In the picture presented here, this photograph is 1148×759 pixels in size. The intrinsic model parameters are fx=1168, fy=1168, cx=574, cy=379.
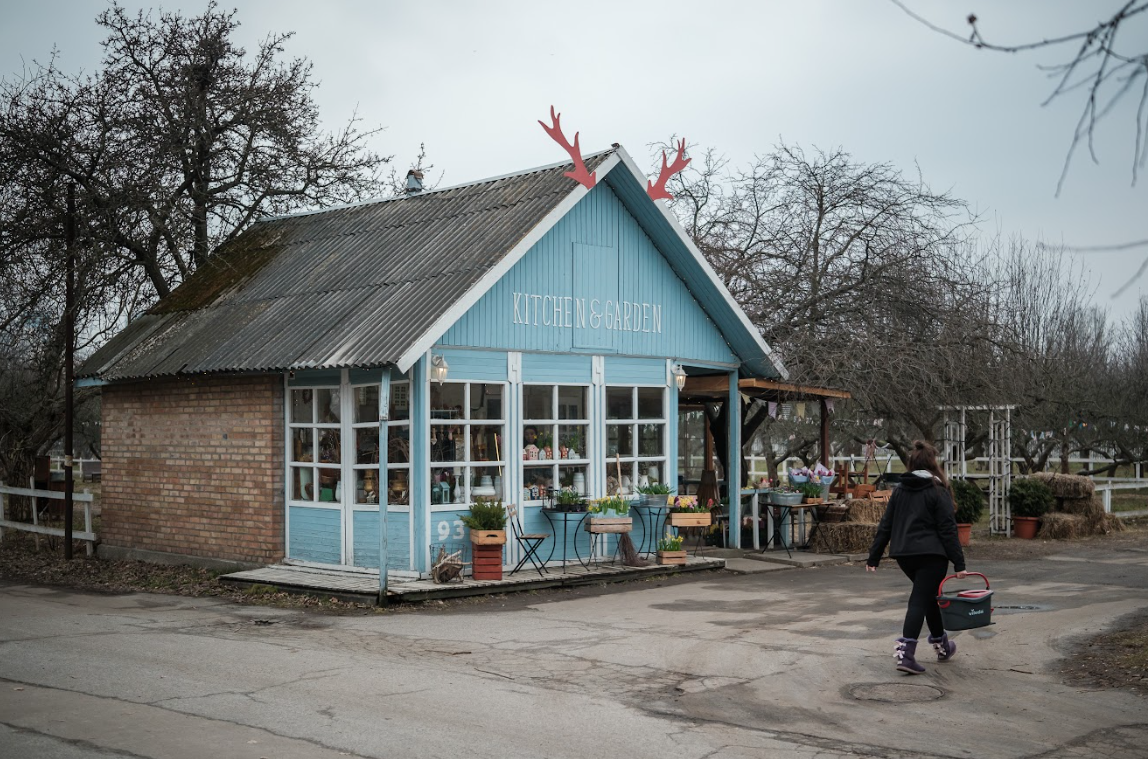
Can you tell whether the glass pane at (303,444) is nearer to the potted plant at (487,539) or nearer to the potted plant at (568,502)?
the potted plant at (487,539)

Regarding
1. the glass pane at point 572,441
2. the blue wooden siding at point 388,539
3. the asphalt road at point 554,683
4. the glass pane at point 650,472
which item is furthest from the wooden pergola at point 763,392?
the blue wooden siding at point 388,539

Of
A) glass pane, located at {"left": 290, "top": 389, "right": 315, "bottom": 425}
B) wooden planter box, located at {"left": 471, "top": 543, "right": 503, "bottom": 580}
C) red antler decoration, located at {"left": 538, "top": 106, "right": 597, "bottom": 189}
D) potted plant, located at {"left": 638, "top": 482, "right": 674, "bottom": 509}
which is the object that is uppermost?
red antler decoration, located at {"left": 538, "top": 106, "right": 597, "bottom": 189}

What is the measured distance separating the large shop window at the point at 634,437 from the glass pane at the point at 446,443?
8.49 feet

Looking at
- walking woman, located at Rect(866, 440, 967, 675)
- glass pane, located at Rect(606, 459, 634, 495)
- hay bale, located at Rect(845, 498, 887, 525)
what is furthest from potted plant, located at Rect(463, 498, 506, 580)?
hay bale, located at Rect(845, 498, 887, 525)

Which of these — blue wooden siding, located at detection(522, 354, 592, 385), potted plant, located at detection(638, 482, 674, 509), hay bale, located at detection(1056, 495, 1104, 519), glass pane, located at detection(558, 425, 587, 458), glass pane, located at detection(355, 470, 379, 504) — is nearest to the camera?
glass pane, located at detection(355, 470, 379, 504)

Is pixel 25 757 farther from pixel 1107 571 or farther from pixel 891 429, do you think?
pixel 891 429

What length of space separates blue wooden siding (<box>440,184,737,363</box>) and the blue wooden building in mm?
29

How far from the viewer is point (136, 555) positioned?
1731 cm

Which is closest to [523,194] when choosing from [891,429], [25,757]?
[25,757]

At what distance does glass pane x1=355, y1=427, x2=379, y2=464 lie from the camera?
1430 centimetres

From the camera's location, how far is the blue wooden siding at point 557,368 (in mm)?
15375

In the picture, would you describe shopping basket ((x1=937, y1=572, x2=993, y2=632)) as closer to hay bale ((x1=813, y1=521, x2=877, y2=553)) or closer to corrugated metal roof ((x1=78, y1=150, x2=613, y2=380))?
corrugated metal roof ((x1=78, y1=150, x2=613, y2=380))

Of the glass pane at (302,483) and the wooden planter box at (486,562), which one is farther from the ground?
the glass pane at (302,483)

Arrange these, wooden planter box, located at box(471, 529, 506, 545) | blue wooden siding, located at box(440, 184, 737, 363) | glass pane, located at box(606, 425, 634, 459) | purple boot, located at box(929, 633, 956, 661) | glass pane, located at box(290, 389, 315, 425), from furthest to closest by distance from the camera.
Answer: glass pane, located at box(606, 425, 634, 459)
blue wooden siding, located at box(440, 184, 737, 363)
glass pane, located at box(290, 389, 315, 425)
wooden planter box, located at box(471, 529, 506, 545)
purple boot, located at box(929, 633, 956, 661)
